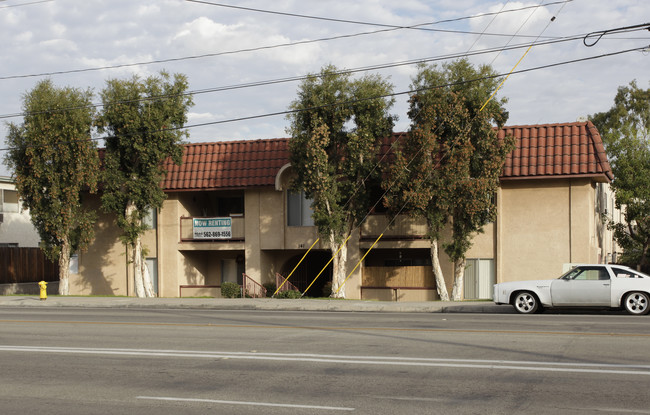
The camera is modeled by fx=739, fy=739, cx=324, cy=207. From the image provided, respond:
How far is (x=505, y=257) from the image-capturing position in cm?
2858

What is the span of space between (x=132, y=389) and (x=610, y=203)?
34.5 m

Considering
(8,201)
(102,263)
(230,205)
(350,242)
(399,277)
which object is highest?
(8,201)

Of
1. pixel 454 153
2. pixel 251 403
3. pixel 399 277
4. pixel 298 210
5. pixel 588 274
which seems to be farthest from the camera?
pixel 298 210

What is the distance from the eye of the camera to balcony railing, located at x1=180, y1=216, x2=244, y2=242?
106 ft

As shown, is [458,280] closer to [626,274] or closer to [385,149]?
[385,149]

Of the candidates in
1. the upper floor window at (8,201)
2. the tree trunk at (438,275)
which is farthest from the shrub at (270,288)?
the upper floor window at (8,201)

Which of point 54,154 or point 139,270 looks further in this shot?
point 139,270

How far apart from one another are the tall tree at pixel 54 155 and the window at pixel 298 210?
26.7 feet

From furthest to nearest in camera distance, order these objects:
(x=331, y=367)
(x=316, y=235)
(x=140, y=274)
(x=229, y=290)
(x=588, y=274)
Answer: (x=140, y=274)
(x=316, y=235)
(x=229, y=290)
(x=588, y=274)
(x=331, y=367)

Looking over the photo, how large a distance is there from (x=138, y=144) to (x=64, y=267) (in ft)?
22.9

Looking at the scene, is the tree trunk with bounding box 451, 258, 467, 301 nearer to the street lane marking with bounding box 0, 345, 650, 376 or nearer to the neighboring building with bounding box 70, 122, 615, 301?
the neighboring building with bounding box 70, 122, 615, 301

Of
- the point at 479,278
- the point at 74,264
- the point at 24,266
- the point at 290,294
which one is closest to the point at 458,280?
the point at 479,278

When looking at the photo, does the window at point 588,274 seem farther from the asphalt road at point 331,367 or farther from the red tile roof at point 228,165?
the red tile roof at point 228,165

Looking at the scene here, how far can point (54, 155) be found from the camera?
1198 inches
